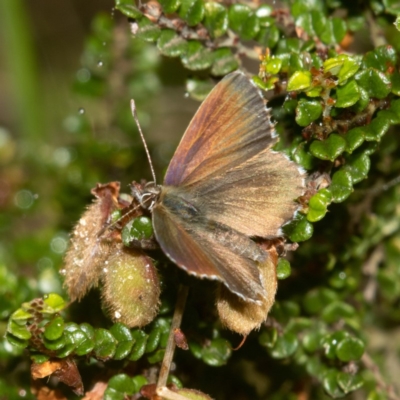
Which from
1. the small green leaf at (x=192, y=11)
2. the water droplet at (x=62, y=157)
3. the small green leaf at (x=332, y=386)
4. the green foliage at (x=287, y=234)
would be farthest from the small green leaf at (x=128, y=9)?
the small green leaf at (x=332, y=386)

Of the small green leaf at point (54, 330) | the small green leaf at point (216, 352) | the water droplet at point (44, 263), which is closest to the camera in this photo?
the small green leaf at point (54, 330)

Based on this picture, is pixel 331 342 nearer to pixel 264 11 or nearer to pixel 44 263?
pixel 264 11

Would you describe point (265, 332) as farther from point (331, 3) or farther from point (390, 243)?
point (331, 3)

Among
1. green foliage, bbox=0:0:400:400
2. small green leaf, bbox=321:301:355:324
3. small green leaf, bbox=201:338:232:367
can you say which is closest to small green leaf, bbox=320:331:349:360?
Answer: green foliage, bbox=0:0:400:400

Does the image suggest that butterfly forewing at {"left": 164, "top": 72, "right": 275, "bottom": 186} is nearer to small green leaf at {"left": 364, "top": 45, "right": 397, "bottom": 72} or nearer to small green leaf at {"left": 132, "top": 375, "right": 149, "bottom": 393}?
small green leaf at {"left": 364, "top": 45, "right": 397, "bottom": 72}

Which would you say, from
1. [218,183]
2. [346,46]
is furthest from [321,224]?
[346,46]

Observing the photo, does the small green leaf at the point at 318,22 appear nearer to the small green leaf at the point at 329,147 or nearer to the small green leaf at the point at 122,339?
the small green leaf at the point at 329,147
